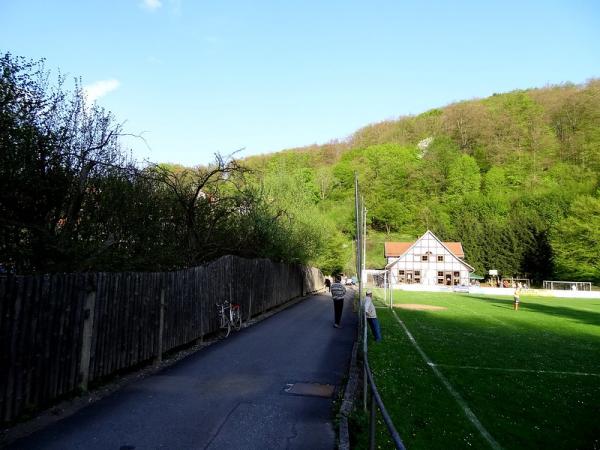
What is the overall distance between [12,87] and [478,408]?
9890mm

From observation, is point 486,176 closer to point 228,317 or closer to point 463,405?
point 228,317

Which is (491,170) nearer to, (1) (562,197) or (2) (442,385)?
(1) (562,197)

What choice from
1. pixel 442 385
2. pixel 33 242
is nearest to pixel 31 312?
pixel 33 242

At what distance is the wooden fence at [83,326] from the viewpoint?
19.4ft

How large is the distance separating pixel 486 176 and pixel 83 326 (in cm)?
10598

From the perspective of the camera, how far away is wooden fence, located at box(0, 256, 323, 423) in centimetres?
592

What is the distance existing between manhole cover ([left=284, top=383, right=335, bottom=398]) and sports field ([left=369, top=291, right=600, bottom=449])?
974mm

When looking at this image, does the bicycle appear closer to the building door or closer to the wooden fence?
the wooden fence

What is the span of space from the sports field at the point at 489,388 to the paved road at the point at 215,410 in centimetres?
105

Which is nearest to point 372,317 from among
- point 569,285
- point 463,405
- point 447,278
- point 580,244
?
point 463,405

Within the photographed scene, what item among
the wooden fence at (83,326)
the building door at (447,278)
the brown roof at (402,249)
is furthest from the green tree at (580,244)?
the wooden fence at (83,326)

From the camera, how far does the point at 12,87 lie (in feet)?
28.0

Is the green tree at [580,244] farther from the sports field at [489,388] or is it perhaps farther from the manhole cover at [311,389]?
the manhole cover at [311,389]

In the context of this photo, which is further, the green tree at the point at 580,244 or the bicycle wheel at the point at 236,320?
the green tree at the point at 580,244
